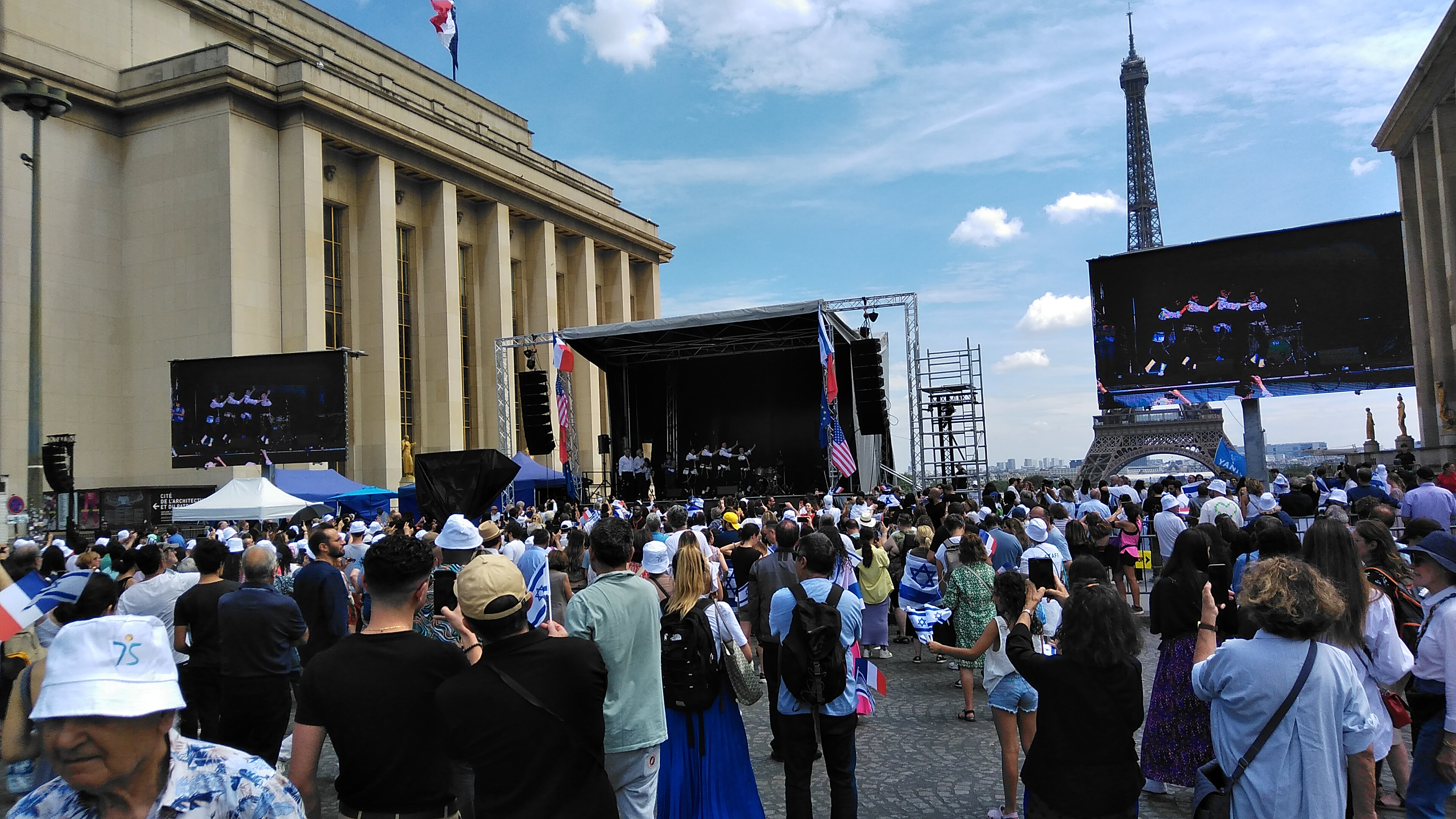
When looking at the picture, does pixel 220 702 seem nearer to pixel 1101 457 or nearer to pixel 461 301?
pixel 461 301

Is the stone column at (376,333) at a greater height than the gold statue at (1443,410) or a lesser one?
greater

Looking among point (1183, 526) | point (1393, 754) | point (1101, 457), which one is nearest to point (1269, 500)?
point (1183, 526)

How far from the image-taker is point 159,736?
1.79 m

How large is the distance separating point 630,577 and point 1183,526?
8.83 metres

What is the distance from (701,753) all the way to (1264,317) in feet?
67.2

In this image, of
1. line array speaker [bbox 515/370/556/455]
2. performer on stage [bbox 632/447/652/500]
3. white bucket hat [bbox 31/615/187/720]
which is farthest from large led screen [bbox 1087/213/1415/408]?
white bucket hat [bbox 31/615/187/720]

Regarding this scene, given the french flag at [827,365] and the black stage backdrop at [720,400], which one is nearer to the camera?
the french flag at [827,365]

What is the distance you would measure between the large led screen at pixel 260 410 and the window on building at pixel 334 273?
8781 millimetres

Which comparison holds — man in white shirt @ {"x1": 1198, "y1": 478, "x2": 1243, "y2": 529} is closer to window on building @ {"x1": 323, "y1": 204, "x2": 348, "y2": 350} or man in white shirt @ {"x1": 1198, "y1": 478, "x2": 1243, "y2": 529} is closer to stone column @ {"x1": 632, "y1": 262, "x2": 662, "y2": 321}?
window on building @ {"x1": 323, "y1": 204, "x2": 348, "y2": 350}

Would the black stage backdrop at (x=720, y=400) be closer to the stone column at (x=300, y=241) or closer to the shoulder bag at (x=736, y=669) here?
the stone column at (x=300, y=241)

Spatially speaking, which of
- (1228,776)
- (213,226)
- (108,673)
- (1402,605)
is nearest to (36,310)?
(213,226)

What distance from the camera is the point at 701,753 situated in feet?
14.6

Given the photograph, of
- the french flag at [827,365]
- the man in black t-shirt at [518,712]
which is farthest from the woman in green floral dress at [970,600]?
the french flag at [827,365]

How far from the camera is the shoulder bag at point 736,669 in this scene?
4.45 metres
